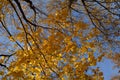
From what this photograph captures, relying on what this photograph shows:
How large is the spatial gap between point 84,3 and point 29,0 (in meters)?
1.69

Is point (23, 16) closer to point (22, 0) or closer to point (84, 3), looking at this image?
point (22, 0)

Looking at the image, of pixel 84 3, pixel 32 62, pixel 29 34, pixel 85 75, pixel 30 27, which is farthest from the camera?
pixel 84 3

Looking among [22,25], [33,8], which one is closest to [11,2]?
[22,25]

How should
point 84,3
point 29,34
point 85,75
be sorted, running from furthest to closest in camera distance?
point 84,3 < point 29,34 < point 85,75

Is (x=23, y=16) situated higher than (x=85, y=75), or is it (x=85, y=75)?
(x=23, y=16)

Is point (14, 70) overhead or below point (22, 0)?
below

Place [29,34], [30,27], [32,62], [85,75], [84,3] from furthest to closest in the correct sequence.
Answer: [84,3]
[30,27]
[29,34]
[32,62]
[85,75]

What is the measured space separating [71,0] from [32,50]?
9.70 feet

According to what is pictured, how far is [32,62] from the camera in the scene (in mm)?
7789

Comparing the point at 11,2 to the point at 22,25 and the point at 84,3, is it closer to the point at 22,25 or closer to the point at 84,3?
the point at 22,25

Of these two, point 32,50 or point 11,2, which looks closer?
point 32,50

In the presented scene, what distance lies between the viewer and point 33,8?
37.1ft

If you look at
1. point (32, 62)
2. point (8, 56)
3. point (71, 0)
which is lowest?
point (8, 56)

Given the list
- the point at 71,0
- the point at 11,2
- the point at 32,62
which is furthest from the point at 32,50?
the point at 71,0
